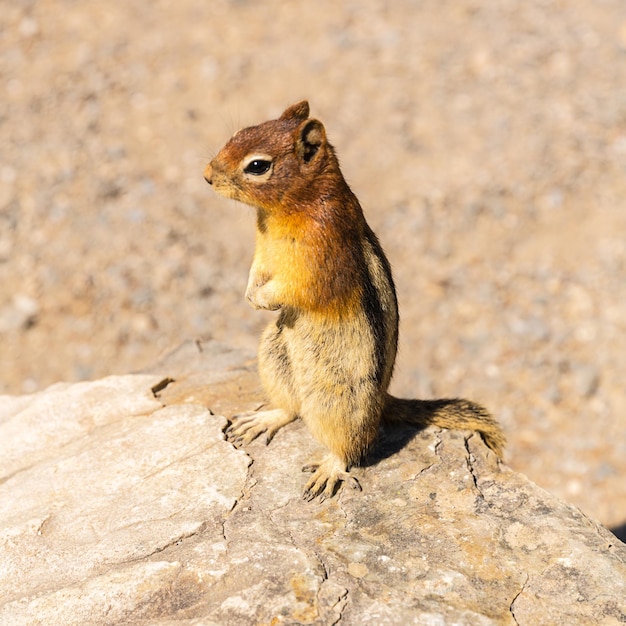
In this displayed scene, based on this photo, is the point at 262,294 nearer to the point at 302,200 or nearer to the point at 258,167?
the point at 302,200

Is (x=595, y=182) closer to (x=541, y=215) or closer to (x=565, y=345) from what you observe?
(x=541, y=215)

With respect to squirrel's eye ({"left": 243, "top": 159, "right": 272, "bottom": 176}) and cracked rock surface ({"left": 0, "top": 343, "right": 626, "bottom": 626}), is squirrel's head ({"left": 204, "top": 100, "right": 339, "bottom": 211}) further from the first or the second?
cracked rock surface ({"left": 0, "top": 343, "right": 626, "bottom": 626})

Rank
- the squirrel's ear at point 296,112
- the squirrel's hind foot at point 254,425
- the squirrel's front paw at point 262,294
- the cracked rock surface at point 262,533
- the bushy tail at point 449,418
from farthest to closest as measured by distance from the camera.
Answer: the bushy tail at point 449,418
the squirrel's hind foot at point 254,425
the squirrel's ear at point 296,112
the squirrel's front paw at point 262,294
the cracked rock surface at point 262,533

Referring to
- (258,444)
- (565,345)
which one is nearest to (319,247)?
(258,444)

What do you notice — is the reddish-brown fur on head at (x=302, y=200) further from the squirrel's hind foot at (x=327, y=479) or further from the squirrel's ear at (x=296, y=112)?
the squirrel's hind foot at (x=327, y=479)

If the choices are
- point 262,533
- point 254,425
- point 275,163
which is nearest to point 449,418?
point 254,425

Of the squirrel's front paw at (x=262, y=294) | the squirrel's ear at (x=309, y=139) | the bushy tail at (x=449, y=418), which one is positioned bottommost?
the bushy tail at (x=449, y=418)

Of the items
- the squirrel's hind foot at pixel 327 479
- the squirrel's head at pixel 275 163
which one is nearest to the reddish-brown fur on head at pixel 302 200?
the squirrel's head at pixel 275 163
